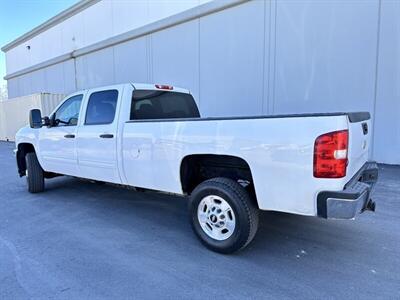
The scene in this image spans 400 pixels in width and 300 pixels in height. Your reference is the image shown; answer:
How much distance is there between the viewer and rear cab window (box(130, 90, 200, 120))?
15.5 ft

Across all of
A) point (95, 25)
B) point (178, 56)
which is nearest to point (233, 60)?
point (178, 56)

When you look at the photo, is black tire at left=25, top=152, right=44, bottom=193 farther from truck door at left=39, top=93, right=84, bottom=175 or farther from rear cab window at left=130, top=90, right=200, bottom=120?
rear cab window at left=130, top=90, right=200, bottom=120

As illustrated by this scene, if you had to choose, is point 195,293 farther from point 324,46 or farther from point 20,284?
point 324,46

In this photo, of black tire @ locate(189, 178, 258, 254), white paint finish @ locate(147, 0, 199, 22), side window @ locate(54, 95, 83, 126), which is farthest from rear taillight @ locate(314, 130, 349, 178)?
white paint finish @ locate(147, 0, 199, 22)

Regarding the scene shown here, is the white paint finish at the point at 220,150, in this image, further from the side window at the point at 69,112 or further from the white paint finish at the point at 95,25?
the white paint finish at the point at 95,25

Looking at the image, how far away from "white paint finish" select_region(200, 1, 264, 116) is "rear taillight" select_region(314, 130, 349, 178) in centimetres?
756

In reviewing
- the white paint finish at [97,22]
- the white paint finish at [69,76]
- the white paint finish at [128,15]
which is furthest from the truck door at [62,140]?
the white paint finish at [69,76]

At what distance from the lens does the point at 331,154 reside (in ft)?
8.92

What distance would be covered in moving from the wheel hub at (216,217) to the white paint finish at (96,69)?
14506mm

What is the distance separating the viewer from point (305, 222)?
4.48 metres

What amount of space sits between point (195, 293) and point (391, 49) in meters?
7.89

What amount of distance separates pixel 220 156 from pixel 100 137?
2062mm

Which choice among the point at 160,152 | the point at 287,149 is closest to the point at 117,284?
the point at 160,152

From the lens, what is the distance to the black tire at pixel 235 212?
328cm
